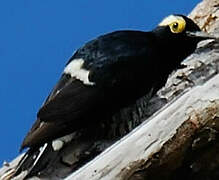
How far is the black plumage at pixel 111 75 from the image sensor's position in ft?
3.90

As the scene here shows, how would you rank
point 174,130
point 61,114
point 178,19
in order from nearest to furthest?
point 174,130 → point 61,114 → point 178,19

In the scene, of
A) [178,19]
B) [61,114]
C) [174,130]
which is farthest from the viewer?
[178,19]

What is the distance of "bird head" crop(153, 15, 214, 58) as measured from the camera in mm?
1316

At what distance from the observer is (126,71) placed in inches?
48.3

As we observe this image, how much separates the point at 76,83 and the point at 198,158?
361 millimetres

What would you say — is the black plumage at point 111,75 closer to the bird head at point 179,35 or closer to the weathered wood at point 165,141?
the bird head at point 179,35

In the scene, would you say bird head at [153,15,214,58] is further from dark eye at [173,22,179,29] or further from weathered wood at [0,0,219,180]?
weathered wood at [0,0,219,180]

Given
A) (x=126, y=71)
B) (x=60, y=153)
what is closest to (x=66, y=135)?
(x=60, y=153)

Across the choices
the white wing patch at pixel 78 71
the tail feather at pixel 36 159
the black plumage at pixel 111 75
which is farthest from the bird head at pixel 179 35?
the tail feather at pixel 36 159

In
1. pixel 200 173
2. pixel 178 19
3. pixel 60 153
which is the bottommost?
pixel 200 173

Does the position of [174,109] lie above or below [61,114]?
below

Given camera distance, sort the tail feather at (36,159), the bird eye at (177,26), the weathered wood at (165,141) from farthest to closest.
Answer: the bird eye at (177,26) < the tail feather at (36,159) < the weathered wood at (165,141)

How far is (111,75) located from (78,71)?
68 mm

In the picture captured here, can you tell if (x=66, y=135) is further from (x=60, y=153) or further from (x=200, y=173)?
A: (x=200, y=173)
